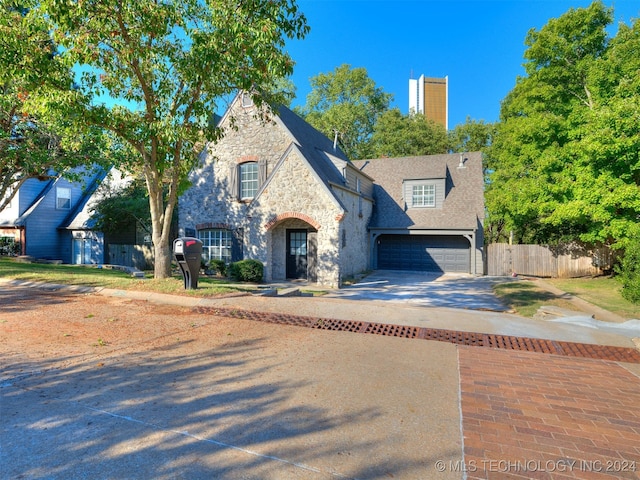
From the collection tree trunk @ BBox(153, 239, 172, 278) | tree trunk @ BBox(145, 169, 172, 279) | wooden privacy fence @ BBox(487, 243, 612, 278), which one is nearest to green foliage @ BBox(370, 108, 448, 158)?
wooden privacy fence @ BBox(487, 243, 612, 278)

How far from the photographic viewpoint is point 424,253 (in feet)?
70.9

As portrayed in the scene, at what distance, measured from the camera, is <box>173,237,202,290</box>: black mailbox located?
9.56 meters

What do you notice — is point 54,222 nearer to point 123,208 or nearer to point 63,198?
A: point 63,198

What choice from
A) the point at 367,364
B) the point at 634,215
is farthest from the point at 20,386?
the point at 634,215

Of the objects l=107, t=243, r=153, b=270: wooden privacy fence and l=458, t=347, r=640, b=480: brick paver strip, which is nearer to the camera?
l=458, t=347, r=640, b=480: brick paver strip

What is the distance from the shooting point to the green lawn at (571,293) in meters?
9.84

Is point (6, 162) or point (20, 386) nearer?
point (20, 386)

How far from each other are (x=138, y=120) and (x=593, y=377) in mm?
11756

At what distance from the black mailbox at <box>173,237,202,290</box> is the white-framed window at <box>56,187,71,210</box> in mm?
21784

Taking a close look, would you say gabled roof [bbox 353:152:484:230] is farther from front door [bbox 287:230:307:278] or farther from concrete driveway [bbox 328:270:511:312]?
front door [bbox 287:230:307:278]

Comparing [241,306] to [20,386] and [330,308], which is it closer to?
[330,308]

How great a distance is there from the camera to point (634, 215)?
554 inches

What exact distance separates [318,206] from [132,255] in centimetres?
1431

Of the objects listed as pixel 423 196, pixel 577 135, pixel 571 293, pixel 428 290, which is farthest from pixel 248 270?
pixel 577 135
